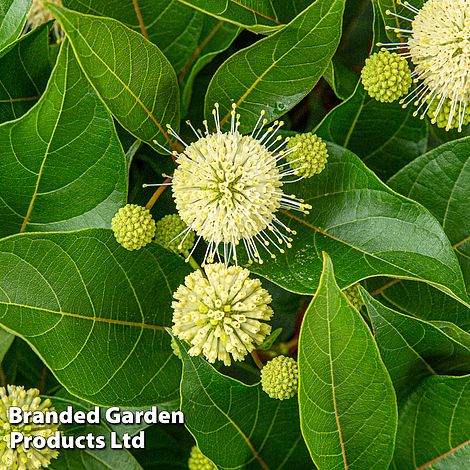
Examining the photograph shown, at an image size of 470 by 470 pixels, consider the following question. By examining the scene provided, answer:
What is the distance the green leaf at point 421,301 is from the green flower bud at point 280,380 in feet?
1.00

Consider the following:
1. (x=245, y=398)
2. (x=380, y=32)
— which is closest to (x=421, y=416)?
(x=245, y=398)

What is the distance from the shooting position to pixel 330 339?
0.94 m

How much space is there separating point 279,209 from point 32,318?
466 millimetres

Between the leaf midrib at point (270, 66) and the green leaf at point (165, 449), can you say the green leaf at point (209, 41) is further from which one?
the green leaf at point (165, 449)

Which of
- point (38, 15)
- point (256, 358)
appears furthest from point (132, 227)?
point (38, 15)

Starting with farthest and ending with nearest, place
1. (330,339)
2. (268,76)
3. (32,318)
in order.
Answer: (268,76) → (32,318) → (330,339)

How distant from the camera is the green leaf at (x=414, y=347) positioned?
42.5 inches

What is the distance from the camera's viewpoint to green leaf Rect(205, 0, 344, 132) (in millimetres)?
1081

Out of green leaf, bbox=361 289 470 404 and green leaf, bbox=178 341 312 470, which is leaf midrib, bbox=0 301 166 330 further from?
green leaf, bbox=361 289 470 404

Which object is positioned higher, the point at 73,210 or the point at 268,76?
the point at 268,76

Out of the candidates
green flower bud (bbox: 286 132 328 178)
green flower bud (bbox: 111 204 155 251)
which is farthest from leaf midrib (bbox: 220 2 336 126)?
green flower bud (bbox: 111 204 155 251)

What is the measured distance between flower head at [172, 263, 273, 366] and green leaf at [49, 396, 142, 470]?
Answer: 32 centimetres

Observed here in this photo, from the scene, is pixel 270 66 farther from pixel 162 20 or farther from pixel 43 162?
pixel 43 162

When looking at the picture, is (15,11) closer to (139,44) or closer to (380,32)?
(139,44)
